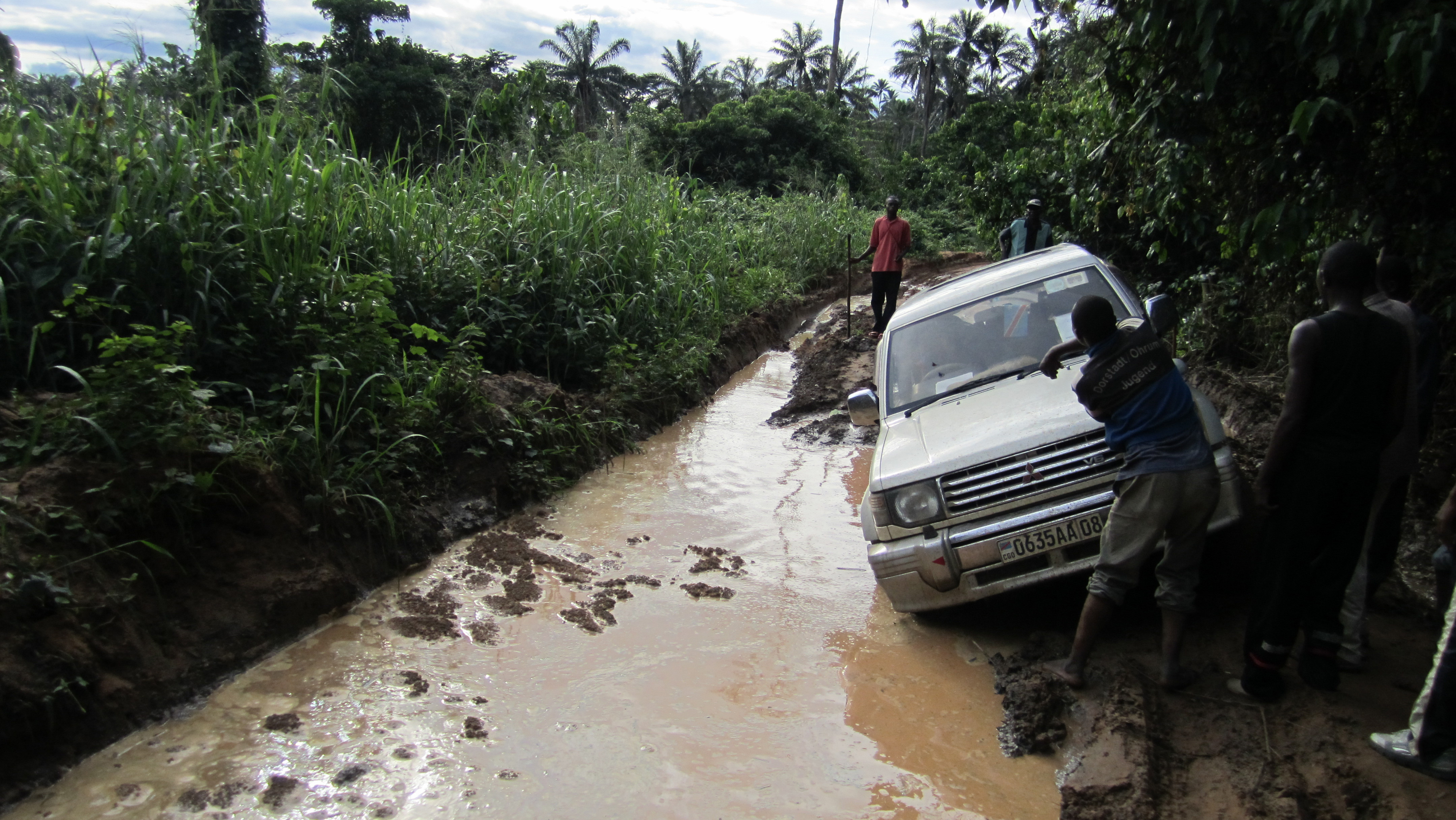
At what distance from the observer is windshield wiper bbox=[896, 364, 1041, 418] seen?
5.36m

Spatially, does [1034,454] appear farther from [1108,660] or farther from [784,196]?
[784,196]

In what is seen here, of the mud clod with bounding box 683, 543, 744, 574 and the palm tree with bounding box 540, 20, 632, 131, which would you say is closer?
the mud clod with bounding box 683, 543, 744, 574

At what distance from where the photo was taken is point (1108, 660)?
165 inches

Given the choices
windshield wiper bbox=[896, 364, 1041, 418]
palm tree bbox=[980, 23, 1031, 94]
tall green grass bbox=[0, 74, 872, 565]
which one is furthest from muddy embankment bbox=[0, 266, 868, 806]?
palm tree bbox=[980, 23, 1031, 94]

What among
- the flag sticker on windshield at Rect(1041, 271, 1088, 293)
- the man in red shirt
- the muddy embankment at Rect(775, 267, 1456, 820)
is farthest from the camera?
the man in red shirt

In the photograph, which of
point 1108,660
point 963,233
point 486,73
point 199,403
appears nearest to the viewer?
point 1108,660

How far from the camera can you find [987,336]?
18.6 ft

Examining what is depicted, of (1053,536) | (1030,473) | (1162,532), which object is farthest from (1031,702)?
(1030,473)

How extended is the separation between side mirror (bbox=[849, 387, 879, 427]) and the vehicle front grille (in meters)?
0.99

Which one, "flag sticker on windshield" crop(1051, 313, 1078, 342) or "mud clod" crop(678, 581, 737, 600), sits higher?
"flag sticker on windshield" crop(1051, 313, 1078, 342)

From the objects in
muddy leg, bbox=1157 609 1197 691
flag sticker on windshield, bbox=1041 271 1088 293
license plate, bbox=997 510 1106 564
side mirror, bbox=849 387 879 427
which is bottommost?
muddy leg, bbox=1157 609 1197 691

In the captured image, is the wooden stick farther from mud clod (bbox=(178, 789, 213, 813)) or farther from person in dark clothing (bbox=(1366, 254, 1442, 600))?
mud clod (bbox=(178, 789, 213, 813))

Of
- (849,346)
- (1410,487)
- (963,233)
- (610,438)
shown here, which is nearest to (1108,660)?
(1410,487)

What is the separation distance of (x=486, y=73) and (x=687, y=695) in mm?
34266
